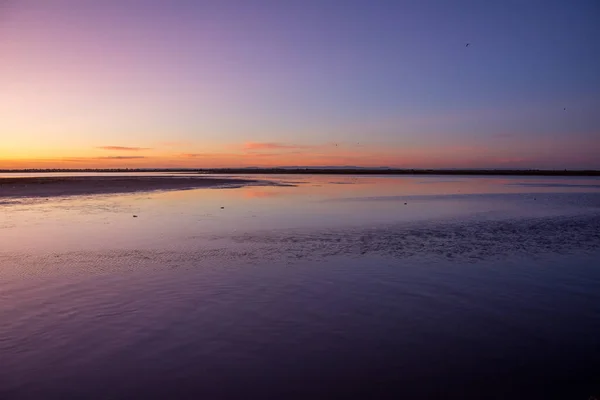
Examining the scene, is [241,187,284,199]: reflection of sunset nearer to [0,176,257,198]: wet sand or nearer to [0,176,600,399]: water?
[0,176,257,198]: wet sand

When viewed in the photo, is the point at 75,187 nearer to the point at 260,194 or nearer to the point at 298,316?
the point at 260,194

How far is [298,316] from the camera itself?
8391 millimetres

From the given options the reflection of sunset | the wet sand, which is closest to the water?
the reflection of sunset

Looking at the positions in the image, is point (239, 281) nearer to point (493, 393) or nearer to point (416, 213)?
point (493, 393)

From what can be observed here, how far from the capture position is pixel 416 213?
86.3ft

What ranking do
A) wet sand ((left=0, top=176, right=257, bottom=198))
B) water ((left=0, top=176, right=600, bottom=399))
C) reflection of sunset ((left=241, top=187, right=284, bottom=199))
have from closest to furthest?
1. water ((left=0, top=176, right=600, bottom=399))
2. reflection of sunset ((left=241, top=187, right=284, bottom=199))
3. wet sand ((left=0, top=176, right=257, bottom=198))

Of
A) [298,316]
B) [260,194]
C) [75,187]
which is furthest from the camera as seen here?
[75,187]

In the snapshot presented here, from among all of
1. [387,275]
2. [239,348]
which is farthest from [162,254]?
[239,348]

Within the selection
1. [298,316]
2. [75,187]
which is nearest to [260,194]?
[75,187]

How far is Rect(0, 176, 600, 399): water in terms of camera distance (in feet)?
19.4

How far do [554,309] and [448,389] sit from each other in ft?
14.7

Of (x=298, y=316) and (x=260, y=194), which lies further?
(x=260, y=194)

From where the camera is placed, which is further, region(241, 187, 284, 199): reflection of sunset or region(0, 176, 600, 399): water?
region(241, 187, 284, 199): reflection of sunset

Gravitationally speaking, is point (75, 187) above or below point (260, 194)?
below
